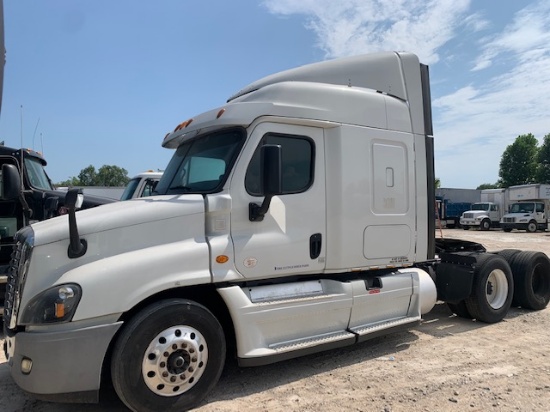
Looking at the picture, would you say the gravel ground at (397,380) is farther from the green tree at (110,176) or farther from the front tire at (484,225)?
the green tree at (110,176)

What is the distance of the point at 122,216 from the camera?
368cm

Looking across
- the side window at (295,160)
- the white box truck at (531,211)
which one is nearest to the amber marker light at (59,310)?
the side window at (295,160)

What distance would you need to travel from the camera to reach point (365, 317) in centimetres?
489

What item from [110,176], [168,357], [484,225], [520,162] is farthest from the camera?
[110,176]

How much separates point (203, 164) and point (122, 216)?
105 centimetres

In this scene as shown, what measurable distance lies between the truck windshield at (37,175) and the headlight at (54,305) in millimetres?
4653

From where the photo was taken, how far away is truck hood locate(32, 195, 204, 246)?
348 centimetres

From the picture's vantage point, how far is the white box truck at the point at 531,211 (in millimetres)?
30672

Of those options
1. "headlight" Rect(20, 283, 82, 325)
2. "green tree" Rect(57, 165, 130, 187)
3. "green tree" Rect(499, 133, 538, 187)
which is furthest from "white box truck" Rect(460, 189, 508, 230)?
"green tree" Rect(57, 165, 130, 187)

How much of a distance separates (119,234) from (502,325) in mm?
5728

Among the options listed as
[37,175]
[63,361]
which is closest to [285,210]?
[63,361]

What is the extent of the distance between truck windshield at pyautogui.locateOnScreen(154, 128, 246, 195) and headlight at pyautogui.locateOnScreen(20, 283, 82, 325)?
1488mm

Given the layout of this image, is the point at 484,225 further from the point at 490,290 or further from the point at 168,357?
the point at 168,357

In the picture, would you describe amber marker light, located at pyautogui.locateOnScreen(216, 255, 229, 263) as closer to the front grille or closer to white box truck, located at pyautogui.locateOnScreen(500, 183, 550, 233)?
the front grille
